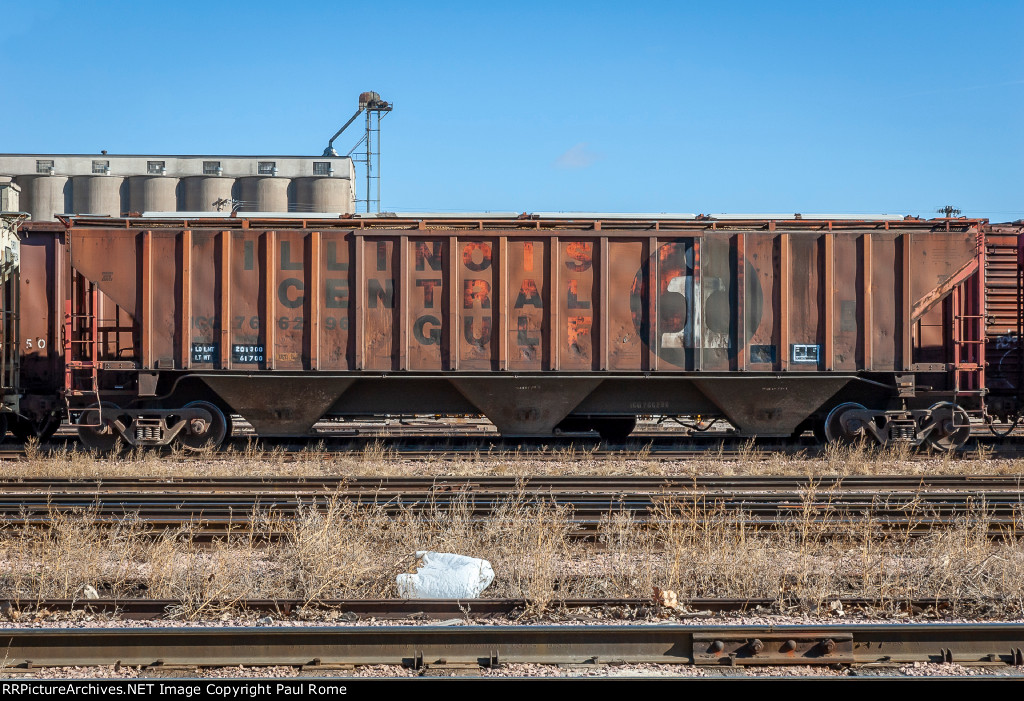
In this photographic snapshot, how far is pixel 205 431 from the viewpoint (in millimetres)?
13242

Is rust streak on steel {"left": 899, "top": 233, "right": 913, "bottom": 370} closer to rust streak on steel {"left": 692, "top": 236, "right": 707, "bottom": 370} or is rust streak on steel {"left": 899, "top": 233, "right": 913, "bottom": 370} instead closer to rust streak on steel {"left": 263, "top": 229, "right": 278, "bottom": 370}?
rust streak on steel {"left": 692, "top": 236, "right": 707, "bottom": 370}

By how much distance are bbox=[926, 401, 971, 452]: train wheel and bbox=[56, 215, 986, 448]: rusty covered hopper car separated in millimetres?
34

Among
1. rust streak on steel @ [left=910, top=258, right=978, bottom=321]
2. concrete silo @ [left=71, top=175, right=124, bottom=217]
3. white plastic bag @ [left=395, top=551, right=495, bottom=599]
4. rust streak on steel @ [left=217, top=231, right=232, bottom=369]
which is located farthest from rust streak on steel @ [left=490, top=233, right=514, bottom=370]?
concrete silo @ [left=71, top=175, right=124, bottom=217]

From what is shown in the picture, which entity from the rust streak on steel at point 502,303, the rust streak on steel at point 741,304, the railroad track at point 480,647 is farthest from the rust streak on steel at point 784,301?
the railroad track at point 480,647

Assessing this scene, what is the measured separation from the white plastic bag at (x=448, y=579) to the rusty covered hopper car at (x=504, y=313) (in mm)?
6808

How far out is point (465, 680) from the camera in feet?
14.7

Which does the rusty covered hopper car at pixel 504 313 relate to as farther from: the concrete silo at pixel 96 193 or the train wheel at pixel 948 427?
the concrete silo at pixel 96 193

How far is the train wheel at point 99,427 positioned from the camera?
13.1 meters

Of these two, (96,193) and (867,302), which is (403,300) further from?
(96,193)

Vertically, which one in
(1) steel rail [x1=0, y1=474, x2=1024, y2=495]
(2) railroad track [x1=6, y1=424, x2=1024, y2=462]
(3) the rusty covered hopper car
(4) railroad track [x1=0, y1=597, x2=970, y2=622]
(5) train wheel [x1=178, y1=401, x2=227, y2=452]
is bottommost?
(4) railroad track [x1=0, y1=597, x2=970, y2=622]

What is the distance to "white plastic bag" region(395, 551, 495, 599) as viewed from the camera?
619 centimetres

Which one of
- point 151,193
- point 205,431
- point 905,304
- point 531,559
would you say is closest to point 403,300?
point 205,431
